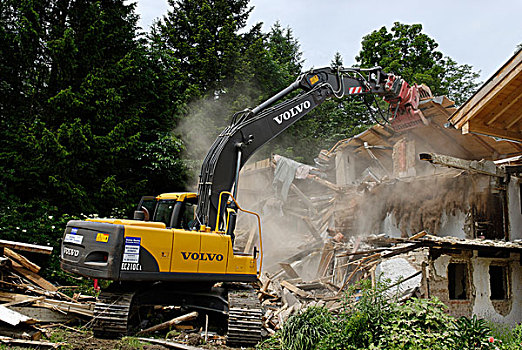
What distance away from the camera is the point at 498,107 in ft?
22.0

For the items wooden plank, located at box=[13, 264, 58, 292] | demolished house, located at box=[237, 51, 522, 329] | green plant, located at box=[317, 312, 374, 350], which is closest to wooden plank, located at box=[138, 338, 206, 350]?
green plant, located at box=[317, 312, 374, 350]

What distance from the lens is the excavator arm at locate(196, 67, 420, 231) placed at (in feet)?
26.8

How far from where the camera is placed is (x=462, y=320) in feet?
17.6

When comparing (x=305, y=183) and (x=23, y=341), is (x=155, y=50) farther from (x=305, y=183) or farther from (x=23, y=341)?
(x=23, y=341)

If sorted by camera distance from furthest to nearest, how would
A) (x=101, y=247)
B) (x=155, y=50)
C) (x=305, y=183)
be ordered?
1. (x=155, y=50)
2. (x=305, y=183)
3. (x=101, y=247)

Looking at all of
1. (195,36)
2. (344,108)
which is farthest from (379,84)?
(344,108)

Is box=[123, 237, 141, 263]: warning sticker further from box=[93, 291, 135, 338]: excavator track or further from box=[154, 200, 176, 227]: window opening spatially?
box=[154, 200, 176, 227]: window opening

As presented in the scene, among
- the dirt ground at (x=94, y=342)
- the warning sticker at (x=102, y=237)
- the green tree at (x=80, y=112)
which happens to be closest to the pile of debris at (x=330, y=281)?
the dirt ground at (x=94, y=342)

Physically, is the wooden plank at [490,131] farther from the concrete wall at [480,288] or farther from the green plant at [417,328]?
the concrete wall at [480,288]

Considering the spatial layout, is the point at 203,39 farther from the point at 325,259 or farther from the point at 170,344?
the point at 170,344

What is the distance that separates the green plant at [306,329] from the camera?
607 centimetres

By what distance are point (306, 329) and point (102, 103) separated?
541 inches

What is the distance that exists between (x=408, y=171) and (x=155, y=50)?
13.4m

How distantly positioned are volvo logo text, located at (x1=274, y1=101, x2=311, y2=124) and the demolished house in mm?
3100
